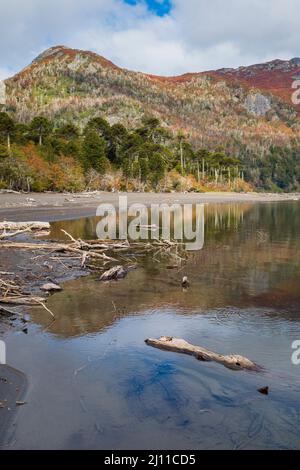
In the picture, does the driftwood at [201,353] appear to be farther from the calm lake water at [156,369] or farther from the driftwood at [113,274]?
the driftwood at [113,274]

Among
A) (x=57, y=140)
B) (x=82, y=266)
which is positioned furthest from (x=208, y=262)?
(x=57, y=140)

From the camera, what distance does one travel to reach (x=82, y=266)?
17.2 metres

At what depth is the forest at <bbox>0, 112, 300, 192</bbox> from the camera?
61.4 metres

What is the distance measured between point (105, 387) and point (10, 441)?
2.06m

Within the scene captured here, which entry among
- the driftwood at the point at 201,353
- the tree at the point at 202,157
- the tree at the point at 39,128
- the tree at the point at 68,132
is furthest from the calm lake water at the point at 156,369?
the tree at the point at 202,157

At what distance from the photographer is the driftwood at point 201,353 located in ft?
27.1

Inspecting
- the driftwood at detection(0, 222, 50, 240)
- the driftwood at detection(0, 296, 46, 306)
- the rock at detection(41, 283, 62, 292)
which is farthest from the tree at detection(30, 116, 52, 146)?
the driftwood at detection(0, 296, 46, 306)

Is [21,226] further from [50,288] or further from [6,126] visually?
[6,126]

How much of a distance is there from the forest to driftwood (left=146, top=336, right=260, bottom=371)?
4994cm

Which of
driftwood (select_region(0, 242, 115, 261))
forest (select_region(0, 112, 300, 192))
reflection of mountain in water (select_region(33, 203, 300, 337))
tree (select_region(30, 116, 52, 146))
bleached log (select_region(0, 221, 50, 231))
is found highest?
tree (select_region(30, 116, 52, 146))

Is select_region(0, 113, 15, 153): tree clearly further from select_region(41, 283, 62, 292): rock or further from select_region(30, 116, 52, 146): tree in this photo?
select_region(41, 283, 62, 292): rock

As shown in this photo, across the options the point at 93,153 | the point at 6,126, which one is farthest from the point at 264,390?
the point at 93,153

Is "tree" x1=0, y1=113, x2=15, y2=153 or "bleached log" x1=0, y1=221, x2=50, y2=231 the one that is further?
"tree" x1=0, y1=113, x2=15, y2=153
